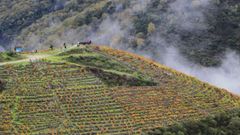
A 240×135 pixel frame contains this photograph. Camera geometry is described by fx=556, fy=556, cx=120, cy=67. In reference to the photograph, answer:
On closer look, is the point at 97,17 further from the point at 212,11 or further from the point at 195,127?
the point at 195,127

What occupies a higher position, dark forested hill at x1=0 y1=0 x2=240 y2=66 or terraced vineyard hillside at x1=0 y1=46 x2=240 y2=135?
dark forested hill at x1=0 y1=0 x2=240 y2=66

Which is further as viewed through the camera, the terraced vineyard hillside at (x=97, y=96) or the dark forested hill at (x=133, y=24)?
the dark forested hill at (x=133, y=24)

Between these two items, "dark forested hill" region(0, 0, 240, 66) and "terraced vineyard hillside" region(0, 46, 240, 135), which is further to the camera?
"dark forested hill" region(0, 0, 240, 66)

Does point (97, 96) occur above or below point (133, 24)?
below

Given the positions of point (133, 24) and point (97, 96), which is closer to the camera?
point (97, 96)
